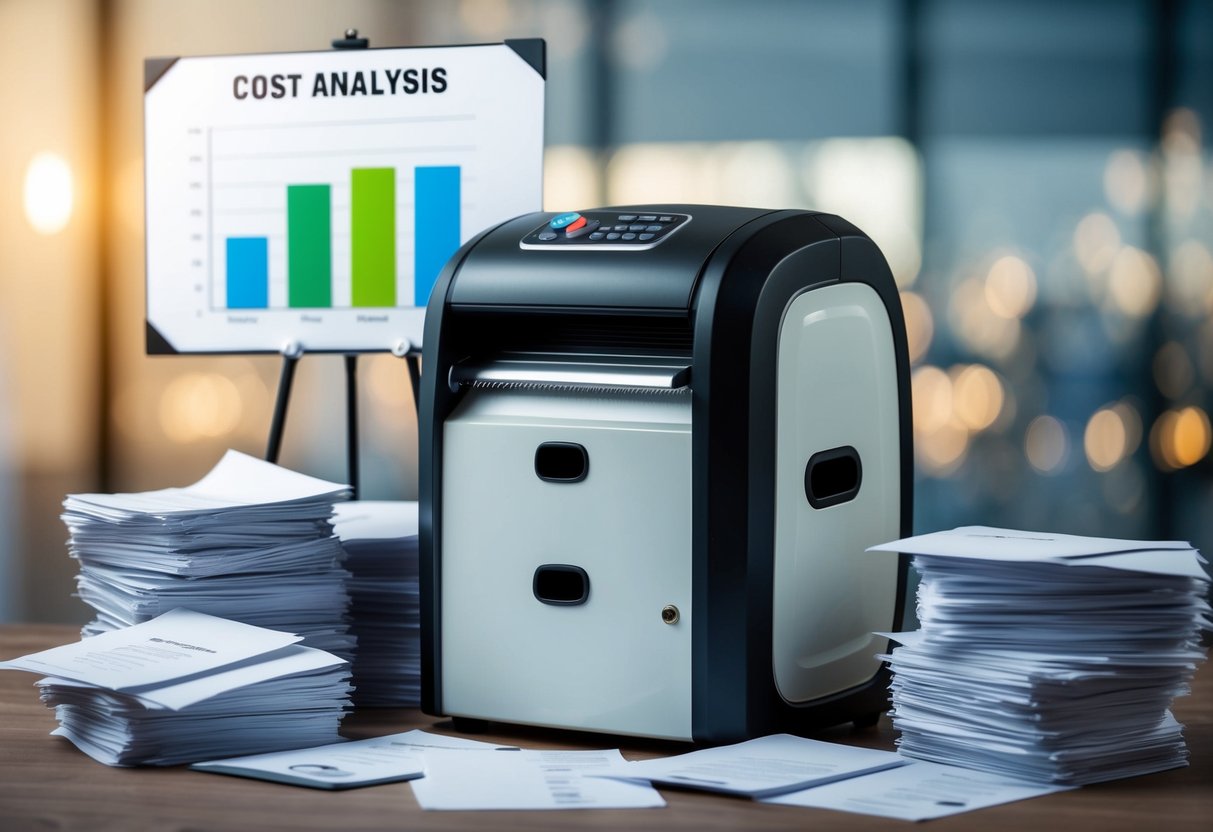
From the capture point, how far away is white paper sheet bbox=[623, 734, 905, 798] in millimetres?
954

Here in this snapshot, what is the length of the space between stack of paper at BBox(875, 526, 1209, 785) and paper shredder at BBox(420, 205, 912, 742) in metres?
0.12

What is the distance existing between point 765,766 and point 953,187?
10.3ft

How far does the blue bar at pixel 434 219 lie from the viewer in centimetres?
152

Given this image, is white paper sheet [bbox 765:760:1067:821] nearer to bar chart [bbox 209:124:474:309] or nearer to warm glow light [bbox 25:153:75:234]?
bar chart [bbox 209:124:474:309]

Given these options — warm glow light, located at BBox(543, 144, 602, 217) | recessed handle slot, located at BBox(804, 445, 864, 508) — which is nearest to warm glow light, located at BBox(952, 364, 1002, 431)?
warm glow light, located at BBox(543, 144, 602, 217)

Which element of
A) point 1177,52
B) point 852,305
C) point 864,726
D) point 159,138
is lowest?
point 864,726

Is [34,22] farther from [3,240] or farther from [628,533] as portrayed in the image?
[628,533]

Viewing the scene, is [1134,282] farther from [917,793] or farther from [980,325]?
[917,793]

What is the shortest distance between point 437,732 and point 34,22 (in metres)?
3.42

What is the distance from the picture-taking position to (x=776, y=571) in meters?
1.09

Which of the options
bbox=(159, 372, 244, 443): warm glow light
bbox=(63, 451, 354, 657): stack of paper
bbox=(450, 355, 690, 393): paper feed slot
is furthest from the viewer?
bbox=(159, 372, 244, 443): warm glow light

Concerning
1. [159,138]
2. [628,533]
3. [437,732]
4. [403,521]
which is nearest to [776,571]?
[628,533]

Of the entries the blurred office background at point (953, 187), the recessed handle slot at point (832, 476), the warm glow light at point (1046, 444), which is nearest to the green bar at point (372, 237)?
the recessed handle slot at point (832, 476)

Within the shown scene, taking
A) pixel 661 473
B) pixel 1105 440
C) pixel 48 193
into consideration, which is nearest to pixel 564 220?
Answer: pixel 661 473
